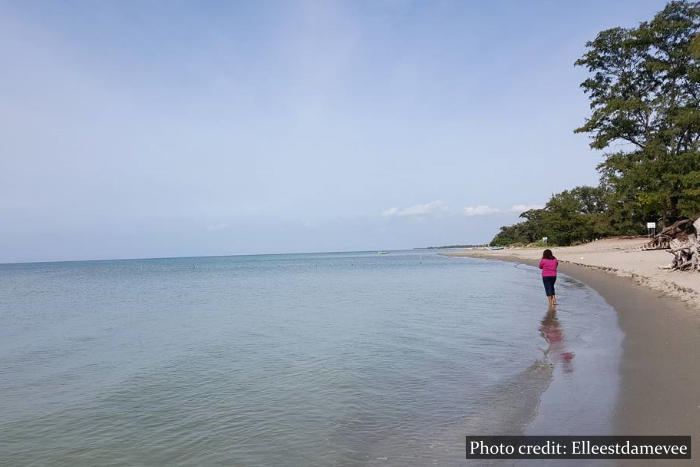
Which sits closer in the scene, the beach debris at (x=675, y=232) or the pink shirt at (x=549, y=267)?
the pink shirt at (x=549, y=267)

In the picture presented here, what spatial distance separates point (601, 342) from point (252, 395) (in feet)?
24.3

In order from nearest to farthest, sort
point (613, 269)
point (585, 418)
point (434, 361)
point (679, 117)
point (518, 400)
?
1. point (585, 418)
2. point (518, 400)
3. point (434, 361)
4. point (613, 269)
5. point (679, 117)

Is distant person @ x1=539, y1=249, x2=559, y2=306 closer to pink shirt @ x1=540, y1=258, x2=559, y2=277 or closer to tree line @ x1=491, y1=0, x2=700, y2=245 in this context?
pink shirt @ x1=540, y1=258, x2=559, y2=277

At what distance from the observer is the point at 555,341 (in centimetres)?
1098

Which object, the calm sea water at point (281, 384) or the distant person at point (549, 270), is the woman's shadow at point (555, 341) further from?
the distant person at point (549, 270)

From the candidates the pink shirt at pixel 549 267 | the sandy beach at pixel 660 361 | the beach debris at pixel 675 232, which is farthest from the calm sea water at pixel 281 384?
the beach debris at pixel 675 232

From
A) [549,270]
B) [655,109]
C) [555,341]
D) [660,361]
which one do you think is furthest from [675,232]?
[660,361]

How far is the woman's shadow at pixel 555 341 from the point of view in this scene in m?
8.90

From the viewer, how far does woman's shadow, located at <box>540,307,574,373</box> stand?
29.2 ft

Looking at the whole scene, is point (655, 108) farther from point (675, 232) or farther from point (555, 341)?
point (555, 341)

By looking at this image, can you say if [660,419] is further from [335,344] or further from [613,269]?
[613,269]

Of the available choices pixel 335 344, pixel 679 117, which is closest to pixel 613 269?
pixel 679 117

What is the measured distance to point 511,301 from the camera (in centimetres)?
1975

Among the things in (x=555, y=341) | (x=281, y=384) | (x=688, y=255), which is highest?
(x=688, y=255)
